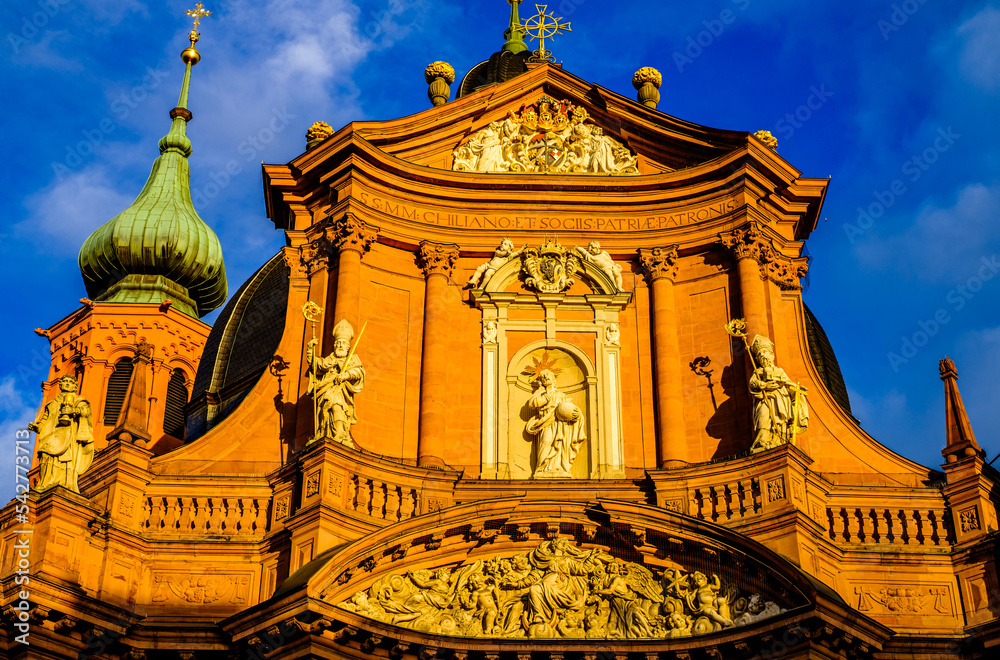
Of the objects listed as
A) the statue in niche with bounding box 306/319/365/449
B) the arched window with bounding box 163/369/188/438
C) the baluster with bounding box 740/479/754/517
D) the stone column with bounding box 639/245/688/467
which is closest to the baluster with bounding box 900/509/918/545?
the baluster with bounding box 740/479/754/517

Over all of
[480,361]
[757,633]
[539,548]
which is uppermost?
[480,361]

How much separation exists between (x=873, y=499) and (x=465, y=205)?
7.42 m

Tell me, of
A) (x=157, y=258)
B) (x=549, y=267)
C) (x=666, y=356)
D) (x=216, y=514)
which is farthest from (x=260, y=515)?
(x=157, y=258)

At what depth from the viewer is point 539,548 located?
62.5ft

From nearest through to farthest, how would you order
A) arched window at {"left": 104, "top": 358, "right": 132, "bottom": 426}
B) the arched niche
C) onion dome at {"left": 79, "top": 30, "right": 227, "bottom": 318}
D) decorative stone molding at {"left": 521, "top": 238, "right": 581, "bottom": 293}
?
the arched niche < decorative stone molding at {"left": 521, "top": 238, "right": 581, "bottom": 293} < arched window at {"left": 104, "top": 358, "right": 132, "bottom": 426} < onion dome at {"left": 79, "top": 30, "right": 227, "bottom": 318}

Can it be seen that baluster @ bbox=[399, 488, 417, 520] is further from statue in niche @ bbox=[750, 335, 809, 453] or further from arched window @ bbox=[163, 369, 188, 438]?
arched window @ bbox=[163, 369, 188, 438]

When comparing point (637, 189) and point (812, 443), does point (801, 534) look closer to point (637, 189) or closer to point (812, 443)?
point (812, 443)

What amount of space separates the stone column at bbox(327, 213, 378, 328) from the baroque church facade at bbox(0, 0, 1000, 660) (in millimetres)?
54

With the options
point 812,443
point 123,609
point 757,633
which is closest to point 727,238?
point 812,443

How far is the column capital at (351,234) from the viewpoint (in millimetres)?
21859

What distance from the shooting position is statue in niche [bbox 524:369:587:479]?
20.4 meters

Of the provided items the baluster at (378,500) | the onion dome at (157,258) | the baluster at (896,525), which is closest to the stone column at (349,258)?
the baluster at (378,500)

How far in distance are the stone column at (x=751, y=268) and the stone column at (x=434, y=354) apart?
13.5 ft

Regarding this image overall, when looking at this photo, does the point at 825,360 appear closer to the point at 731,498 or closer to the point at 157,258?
the point at 731,498
